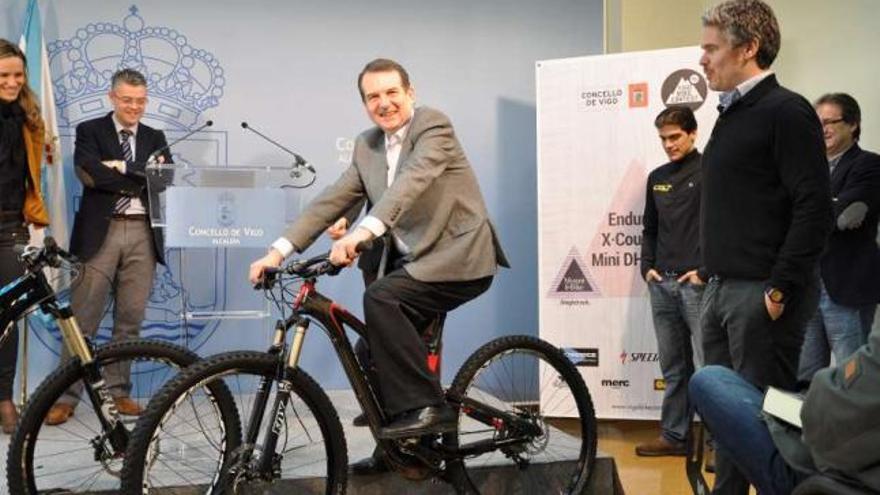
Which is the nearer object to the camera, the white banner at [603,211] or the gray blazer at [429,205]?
the gray blazer at [429,205]

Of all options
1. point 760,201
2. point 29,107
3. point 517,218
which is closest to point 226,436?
point 760,201

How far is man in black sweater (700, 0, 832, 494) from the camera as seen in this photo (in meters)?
2.30

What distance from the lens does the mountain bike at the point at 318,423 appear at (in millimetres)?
2369

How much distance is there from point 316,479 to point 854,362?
1.99 meters

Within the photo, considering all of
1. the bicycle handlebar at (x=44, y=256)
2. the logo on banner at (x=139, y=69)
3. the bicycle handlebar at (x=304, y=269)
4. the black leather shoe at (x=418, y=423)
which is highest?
the logo on banner at (x=139, y=69)

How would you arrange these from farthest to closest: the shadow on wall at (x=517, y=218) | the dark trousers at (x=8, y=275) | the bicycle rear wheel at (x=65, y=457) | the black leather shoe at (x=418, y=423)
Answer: the shadow on wall at (x=517, y=218) < the dark trousers at (x=8, y=275) < the black leather shoe at (x=418, y=423) < the bicycle rear wheel at (x=65, y=457)

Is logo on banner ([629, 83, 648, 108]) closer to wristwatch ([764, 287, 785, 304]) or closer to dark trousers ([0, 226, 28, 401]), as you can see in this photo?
wristwatch ([764, 287, 785, 304])

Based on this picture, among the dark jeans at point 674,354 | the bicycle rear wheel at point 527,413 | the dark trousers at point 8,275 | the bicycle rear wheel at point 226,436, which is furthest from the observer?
the dark jeans at point 674,354

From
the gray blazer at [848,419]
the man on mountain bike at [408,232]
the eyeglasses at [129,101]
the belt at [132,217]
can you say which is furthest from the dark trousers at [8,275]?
the gray blazer at [848,419]

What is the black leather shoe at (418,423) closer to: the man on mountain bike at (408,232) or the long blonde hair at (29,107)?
the man on mountain bike at (408,232)

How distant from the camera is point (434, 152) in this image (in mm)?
2695

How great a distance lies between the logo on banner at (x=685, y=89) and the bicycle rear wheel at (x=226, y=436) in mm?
2532

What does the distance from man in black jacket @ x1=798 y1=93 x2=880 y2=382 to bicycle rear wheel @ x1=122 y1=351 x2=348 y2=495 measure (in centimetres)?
213

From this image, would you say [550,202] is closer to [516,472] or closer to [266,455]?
[516,472]
